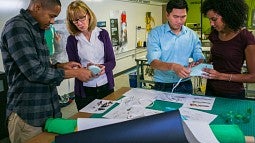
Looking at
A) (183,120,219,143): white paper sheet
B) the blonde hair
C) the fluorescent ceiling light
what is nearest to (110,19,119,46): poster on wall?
the fluorescent ceiling light

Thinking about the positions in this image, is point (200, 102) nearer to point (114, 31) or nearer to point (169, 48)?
point (169, 48)

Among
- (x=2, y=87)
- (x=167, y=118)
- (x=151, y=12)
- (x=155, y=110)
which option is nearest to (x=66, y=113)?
(x=2, y=87)

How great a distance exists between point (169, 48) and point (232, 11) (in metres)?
0.54

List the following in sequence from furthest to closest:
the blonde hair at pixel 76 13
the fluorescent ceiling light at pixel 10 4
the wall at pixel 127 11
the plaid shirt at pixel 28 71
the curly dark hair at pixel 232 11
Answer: the wall at pixel 127 11, the fluorescent ceiling light at pixel 10 4, the blonde hair at pixel 76 13, the curly dark hair at pixel 232 11, the plaid shirt at pixel 28 71

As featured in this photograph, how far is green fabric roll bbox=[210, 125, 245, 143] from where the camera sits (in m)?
0.89

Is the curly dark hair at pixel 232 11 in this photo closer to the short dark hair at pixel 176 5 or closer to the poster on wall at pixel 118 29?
the short dark hair at pixel 176 5

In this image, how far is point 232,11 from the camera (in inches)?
65.4

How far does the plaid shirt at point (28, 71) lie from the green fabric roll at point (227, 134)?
2.99 feet

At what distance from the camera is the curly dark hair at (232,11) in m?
1.65

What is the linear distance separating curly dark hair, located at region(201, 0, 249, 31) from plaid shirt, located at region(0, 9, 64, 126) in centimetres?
112

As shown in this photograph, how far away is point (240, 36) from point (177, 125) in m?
1.18

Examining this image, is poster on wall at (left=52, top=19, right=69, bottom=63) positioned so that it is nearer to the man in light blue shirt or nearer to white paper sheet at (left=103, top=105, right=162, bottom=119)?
the man in light blue shirt

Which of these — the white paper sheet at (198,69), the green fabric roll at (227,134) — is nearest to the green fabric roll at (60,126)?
the green fabric roll at (227,134)

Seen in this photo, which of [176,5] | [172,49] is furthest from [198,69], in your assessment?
[176,5]
